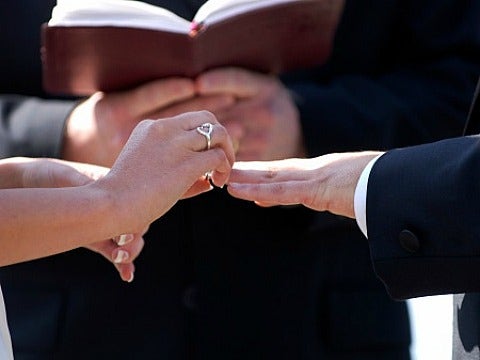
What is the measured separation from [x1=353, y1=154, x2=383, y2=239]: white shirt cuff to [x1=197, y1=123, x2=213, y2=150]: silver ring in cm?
23

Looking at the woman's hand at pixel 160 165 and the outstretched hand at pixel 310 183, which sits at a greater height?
the woman's hand at pixel 160 165

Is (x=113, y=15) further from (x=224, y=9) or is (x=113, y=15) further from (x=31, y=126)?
(x=31, y=126)

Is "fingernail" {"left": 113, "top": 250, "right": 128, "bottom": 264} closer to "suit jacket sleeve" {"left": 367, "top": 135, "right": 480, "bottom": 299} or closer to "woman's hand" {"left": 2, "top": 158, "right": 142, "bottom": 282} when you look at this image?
"woman's hand" {"left": 2, "top": 158, "right": 142, "bottom": 282}

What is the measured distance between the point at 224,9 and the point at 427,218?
59 cm

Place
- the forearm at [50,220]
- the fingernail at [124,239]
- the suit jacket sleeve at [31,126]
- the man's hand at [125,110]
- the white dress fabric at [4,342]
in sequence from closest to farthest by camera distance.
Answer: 1. the forearm at [50,220]
2. the white dress fabric at [4,342]
3. the fingernail at [124,239]
4. the man's hand at [125,110]
5. the suit jacket sleeve at [31,126]

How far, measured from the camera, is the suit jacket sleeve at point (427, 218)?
1.62 m

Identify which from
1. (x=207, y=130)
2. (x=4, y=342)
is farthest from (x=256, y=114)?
(x=4, y=342)

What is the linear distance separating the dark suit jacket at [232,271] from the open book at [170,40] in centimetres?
16

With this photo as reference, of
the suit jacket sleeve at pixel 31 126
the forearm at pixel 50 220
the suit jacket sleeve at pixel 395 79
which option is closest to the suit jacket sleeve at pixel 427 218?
the forearm at pixel 50 220

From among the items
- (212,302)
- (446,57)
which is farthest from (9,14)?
(446,57)

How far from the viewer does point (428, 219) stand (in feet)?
5.41

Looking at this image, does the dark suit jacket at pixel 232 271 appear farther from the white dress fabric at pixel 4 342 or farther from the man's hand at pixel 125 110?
the white dress fabric at pixel 4 342

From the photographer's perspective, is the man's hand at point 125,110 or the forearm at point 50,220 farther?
the man's hand at point 125,110

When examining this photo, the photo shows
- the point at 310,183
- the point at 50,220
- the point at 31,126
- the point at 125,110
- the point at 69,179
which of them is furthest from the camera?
the point at 31,126
